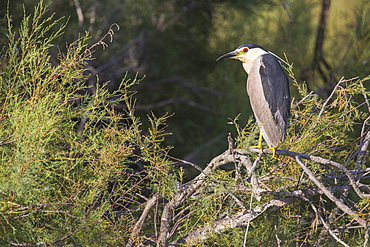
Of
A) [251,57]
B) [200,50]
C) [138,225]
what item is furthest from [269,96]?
[200,50]

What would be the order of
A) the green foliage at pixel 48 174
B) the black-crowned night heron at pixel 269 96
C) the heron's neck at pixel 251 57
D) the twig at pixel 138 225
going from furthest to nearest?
the heron's neck at pixel 251 57 < the black-crowned night heron at pixel 269 96 < the twig at pixel 138 225 < the green foliage at pixel 48 174

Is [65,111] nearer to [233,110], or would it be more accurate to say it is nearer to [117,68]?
[117,68]

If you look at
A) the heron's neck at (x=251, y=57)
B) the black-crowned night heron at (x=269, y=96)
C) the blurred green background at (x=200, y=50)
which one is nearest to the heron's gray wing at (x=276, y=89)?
the black-crowned night heron at (x=269, y=96)

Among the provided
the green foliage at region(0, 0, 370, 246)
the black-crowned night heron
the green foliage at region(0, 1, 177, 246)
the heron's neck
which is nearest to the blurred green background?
the green foliage at region(0, 0, 370, 246)

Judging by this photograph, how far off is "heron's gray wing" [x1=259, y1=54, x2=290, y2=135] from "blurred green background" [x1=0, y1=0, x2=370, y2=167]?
1434 mm

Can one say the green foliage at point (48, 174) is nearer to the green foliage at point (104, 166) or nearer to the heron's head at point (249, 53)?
the green foliage at point (104, 166)

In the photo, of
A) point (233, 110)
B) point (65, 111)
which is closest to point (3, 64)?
point (65, 111)

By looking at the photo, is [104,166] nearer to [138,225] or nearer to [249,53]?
[138,225]

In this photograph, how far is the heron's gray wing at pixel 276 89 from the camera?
2385 mm

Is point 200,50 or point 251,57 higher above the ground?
point 251,57

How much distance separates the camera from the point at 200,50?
522cm

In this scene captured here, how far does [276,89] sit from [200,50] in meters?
2.73

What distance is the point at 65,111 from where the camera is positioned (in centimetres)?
190

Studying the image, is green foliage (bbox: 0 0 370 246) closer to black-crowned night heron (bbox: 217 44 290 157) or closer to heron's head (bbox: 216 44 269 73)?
black-crowned night heron (bbox: 217 44 290 157)
